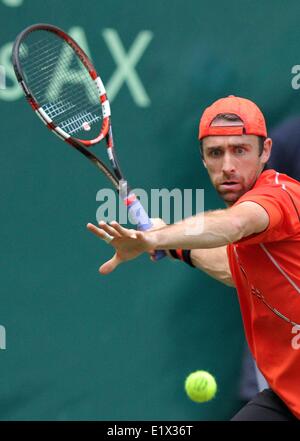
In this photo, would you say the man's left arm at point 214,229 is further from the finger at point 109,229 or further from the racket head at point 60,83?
the racket head at point 60,83

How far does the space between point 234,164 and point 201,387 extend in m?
1.34

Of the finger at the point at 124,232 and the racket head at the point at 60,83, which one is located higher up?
the racket head at the point at 60,83

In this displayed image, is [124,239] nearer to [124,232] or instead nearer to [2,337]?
[124,232]

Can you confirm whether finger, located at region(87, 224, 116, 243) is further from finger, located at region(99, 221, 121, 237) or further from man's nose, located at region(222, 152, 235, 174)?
man's nose, located at region(222, 152, 235, 174)

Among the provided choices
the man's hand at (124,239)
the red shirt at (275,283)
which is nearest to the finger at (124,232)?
the man's hand at (124,239)

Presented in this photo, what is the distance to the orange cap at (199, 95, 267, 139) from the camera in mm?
3869

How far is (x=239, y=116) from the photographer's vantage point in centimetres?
388

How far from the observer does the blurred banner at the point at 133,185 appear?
16.0 ft

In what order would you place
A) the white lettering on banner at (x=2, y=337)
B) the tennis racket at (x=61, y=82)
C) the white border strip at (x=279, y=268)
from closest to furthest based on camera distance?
the white border strip at (x=279, y=268) → the tennis racket at (x=61, y=82) → the white lettering on banner at (x=2, y=337)

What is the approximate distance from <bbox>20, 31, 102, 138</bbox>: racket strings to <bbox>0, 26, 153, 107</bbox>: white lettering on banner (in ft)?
0.46

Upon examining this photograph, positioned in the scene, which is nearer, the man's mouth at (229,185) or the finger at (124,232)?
the finger at (124,232)
